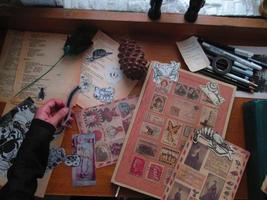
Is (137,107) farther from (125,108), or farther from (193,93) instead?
(193,93)

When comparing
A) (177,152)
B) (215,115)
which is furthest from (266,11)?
(177,152)

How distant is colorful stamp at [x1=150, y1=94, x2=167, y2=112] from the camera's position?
0.88 metres

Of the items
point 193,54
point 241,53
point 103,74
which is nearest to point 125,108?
point 103,74

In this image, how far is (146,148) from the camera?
86 cm

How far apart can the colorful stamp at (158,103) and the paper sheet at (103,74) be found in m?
0.06

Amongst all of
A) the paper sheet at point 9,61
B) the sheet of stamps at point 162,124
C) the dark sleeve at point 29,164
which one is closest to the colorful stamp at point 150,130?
the sheet of stamps at point 162,124

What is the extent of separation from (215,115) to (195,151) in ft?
0.33

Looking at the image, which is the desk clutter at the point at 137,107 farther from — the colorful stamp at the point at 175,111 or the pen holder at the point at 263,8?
the pen holder at the point at 263,8

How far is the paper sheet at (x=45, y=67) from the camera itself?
2.95 feet

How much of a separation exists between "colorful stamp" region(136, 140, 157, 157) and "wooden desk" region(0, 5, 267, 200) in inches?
2.9

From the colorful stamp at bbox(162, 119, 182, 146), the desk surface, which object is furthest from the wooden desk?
the colorful stamp at bbox(162, 119, 182, 146)

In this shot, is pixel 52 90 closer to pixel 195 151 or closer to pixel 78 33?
pixel 78 33

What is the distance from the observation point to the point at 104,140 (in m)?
0.87

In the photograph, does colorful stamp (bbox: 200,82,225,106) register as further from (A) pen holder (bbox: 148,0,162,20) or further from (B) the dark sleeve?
(B) the dark sleeve
